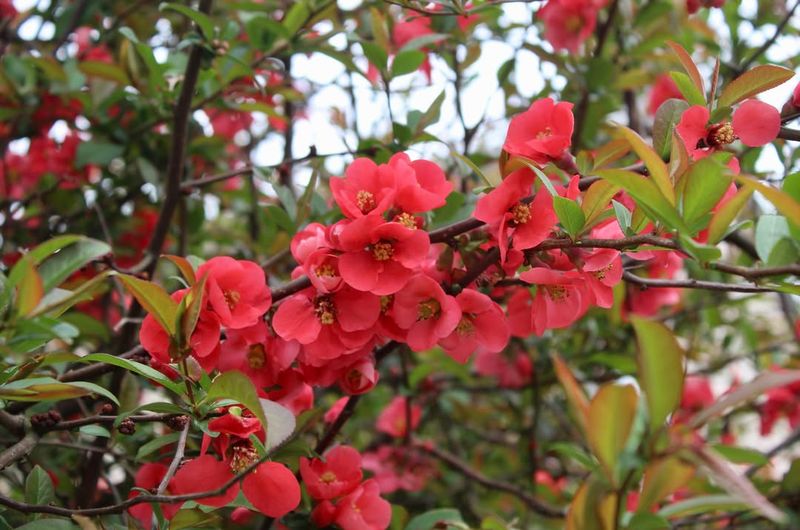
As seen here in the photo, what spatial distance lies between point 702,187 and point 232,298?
507 millimetres

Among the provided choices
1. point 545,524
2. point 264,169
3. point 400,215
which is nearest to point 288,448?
point 400,215

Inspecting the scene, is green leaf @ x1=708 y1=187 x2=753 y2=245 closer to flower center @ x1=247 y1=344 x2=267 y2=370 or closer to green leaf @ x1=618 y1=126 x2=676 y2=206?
green leaf @ x1=618 y1=126 x2=676 y2=206

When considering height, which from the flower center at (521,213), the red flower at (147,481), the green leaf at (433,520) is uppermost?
the flower center at (521,213)

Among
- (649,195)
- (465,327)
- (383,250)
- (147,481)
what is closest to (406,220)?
(383,250)

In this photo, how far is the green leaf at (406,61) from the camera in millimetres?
1182

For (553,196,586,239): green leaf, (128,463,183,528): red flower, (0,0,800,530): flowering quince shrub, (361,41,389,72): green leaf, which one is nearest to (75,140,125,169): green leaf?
(0,0,800,530): flowering quince shrub

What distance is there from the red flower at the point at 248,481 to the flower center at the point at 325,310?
0.53 ft

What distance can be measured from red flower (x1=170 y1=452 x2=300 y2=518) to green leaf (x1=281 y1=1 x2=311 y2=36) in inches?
30.2

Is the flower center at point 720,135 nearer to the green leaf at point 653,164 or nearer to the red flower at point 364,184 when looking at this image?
the green leaf at point 653,164

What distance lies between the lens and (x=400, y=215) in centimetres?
→ 82

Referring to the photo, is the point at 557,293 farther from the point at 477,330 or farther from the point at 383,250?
the point at 383,250

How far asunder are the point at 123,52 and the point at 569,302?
38.1 inches

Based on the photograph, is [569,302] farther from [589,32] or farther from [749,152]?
[589,32]

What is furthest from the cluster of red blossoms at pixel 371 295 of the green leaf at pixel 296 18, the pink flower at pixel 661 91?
the pink flower at pixel 661 91
